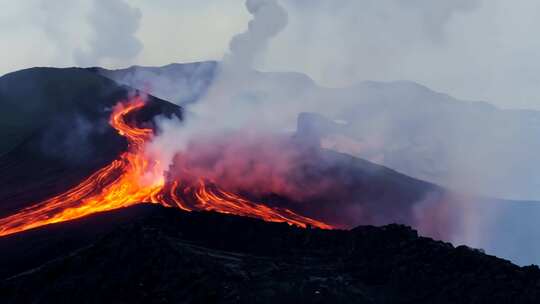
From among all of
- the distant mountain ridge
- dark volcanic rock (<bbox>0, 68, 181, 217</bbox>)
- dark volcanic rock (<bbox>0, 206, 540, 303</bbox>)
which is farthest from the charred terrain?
the distant mountain ridge

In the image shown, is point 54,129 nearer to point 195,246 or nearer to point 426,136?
point 195,246

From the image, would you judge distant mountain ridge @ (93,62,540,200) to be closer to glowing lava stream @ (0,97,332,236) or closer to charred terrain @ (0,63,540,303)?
charred terrain @ (0,63,540,303)

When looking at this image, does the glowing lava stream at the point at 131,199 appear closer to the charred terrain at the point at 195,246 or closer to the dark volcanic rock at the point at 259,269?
the charred terrain at the point at 195,246

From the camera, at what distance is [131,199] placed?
53.9 m

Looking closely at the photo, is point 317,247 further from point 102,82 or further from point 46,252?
point 102,82

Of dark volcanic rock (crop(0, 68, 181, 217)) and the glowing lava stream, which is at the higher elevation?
dark volcanic rock (crop(0, 68, 181, 217))

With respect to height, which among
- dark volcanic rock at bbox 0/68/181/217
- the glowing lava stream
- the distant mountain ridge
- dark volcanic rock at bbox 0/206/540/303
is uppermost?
the distant mountain ridge

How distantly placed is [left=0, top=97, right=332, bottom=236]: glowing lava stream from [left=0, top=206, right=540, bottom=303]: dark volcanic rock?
699 cm

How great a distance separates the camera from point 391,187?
262 feet

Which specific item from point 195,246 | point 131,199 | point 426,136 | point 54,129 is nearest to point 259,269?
point 195,246

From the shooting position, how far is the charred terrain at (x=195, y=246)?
3459cm

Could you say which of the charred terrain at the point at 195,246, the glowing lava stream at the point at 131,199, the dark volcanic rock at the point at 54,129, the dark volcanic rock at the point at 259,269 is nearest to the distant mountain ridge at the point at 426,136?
the dark volcanic rock at the point at 54,129

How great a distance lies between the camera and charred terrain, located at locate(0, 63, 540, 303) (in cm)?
3459

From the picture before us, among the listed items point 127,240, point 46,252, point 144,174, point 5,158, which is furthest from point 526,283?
point 5,158
